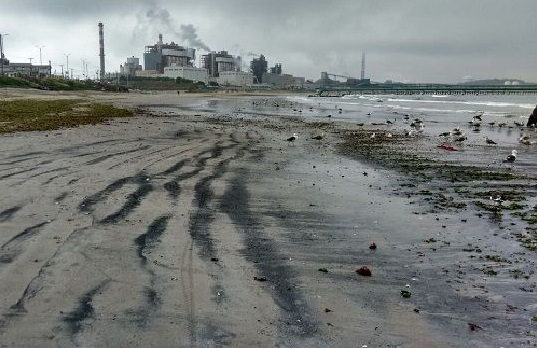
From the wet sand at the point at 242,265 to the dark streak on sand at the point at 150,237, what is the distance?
0.11 feet

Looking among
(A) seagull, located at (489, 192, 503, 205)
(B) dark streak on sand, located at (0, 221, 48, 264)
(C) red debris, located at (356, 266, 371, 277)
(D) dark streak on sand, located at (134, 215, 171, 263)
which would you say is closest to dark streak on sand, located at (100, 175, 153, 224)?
(D) dark streak on sand, located at (134, 215, 171, 263)

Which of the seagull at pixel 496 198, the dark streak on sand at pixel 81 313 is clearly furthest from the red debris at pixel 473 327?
the seagull at pixel 496 198

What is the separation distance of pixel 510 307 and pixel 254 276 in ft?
11.5

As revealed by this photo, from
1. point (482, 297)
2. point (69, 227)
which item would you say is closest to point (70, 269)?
point (69, 227)

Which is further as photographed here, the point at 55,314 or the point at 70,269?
the point at 70,269

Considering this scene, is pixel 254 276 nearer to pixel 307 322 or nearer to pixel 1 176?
pixel 307 322

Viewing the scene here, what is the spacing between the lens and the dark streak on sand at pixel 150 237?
300 inches

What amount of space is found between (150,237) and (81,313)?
2803 mm

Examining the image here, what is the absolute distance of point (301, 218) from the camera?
10.0 metres

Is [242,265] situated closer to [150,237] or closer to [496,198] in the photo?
[150,237]

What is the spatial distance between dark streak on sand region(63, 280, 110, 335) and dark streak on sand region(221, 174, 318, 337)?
7.59 feet

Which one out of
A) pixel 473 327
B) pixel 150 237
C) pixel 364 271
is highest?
pixel 150 237

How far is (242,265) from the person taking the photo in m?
7.21

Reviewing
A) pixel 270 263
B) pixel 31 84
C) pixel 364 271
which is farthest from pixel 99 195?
pixel 31 84
